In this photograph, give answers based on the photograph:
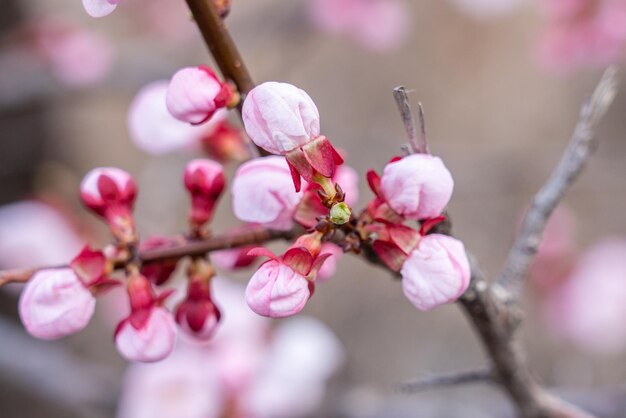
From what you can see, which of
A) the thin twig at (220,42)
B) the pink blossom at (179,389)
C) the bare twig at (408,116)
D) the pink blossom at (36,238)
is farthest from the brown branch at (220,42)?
the pink blossom at (36,238)

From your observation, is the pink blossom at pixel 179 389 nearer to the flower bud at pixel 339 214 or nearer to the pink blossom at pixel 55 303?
the pink blossom at pixel 55 303

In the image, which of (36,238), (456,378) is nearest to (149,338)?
(456,378)

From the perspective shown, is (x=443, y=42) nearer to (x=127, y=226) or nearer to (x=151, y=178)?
(x=151, y=178)

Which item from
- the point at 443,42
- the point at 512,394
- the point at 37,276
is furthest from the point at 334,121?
the point at 37,276

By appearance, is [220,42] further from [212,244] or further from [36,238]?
[36,238]

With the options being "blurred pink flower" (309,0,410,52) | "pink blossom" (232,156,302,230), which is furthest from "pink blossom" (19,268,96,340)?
"blurred pink flower" (309,0,410,52)

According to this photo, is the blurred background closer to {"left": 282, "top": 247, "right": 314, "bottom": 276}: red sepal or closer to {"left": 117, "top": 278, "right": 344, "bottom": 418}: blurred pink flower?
{"left": 117, "top": 278, "right": 344, "bottom": 418}: blurred pink flower
